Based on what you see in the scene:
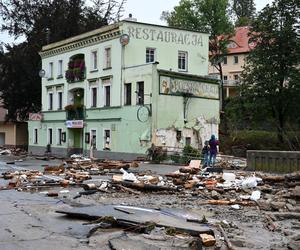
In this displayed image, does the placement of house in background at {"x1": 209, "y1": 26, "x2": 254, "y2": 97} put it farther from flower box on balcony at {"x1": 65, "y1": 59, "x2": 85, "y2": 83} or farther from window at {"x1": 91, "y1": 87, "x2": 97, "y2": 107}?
window at {"x1": 91, "y1": 87, "x2": 97, "y2": 107}

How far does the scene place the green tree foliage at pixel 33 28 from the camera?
6056 cm

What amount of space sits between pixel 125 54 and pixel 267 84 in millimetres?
17608

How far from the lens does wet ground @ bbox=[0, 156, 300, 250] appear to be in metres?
10.3

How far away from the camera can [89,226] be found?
11.7 meters

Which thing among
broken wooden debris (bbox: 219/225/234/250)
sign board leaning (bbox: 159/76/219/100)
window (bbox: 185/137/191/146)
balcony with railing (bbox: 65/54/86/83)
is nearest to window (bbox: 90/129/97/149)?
balcony with railing (bbox: 65/54/86/83)

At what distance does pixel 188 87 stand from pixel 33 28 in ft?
84.8

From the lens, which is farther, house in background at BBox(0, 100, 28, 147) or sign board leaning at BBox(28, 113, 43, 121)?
house in background at BBox(0, 100, 28, 147)

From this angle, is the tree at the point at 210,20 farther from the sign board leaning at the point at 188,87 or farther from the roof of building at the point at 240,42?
the sign board leaning at the point at 188,87

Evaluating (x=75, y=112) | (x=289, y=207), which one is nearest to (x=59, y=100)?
(x=75, y=112)

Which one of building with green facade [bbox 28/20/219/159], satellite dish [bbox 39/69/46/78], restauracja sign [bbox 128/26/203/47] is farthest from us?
satellite dish [bbox 39/69/46/78]

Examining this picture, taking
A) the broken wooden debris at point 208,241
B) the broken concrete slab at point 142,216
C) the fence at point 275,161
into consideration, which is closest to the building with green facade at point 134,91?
the fence at point 275,161

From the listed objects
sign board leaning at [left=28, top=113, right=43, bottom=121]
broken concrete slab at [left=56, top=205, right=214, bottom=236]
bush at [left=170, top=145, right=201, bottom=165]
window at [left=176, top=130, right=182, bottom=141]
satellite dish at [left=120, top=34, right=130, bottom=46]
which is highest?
satellite dish at [left=120, top=34, right=130, bottom=46]

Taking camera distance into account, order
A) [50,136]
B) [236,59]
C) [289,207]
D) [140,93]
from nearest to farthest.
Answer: [289,207]
[140,93]
[50,136]
[236,59]

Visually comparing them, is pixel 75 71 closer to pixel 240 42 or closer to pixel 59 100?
pixel 59 100
